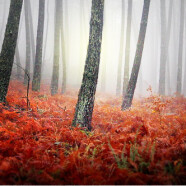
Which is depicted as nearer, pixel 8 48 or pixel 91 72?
pixel 91 72

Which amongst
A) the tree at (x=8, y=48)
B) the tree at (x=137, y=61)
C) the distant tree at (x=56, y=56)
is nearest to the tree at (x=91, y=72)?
the tree at (x=8, y=48)

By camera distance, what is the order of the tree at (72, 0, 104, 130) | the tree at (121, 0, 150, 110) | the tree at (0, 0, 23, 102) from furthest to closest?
the tree at (121, 0, 150, 110), the tree at (0, 0, 23, 102), the tree at (72, 0, 104, 130)

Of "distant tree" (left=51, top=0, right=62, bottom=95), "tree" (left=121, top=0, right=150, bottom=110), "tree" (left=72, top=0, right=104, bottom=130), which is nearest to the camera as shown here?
"tree" (left=72, top=0, right=104, bottom=130)

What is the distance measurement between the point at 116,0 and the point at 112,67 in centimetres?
1575

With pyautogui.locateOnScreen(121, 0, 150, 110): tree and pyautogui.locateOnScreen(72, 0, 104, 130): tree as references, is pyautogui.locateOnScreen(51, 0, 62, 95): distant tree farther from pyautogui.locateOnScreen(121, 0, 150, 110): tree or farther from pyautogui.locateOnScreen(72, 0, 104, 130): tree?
pyautogui.locateOnScreen(72, 0, 104, 130): tree

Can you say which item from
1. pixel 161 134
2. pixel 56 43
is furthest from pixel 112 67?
pixel 161 134

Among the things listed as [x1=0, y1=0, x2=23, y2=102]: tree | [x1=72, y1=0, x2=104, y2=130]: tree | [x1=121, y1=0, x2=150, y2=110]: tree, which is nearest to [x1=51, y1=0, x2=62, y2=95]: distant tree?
[x1=0, y1=0, x2=23, y2=102]: tree

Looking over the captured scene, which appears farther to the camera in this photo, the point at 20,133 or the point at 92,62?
the point at 92,62

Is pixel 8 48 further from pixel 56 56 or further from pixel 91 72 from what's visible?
pixel 56 56

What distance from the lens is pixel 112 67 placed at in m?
38.7

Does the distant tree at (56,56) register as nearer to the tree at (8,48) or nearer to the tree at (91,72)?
the tree at (8,48)

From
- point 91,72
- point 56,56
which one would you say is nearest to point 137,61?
point 91,72

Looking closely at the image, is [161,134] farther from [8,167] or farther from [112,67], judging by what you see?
[112,67]

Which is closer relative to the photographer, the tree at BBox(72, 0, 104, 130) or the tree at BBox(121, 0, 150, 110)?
the tree at BBox(72, 0, 104, 130)
